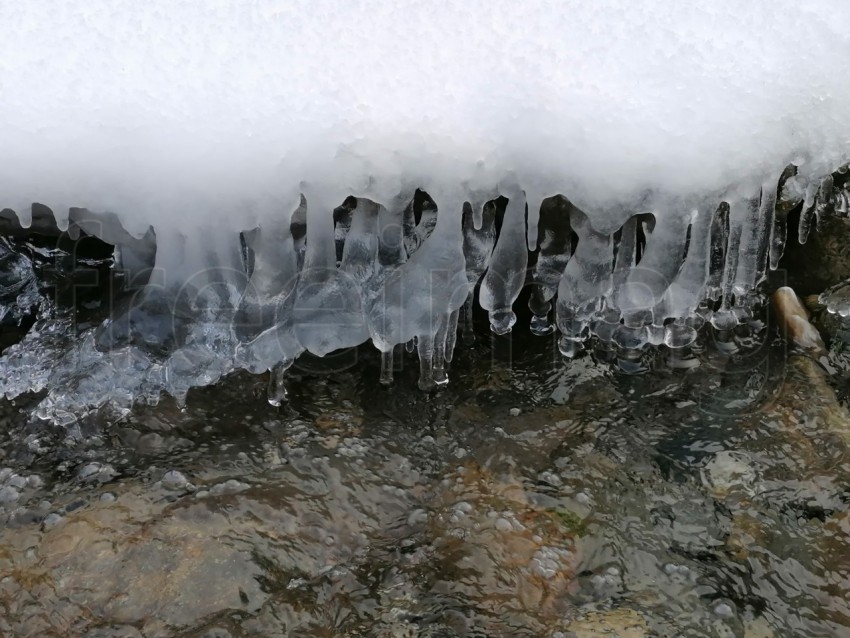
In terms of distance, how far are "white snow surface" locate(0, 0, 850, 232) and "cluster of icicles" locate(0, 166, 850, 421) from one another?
0.14 m

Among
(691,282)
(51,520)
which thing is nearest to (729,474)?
(691,282)

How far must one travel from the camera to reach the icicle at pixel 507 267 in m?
2.69

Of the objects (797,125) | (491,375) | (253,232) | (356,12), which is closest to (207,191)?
(253,232)

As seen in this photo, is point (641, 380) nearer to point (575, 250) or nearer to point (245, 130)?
point (575, 250)

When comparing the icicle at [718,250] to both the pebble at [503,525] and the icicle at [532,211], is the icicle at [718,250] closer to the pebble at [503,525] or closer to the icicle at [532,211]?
the icicle at [532,211]

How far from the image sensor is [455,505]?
2537mm

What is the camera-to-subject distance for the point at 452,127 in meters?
2.44

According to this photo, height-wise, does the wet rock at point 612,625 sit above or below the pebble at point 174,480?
below

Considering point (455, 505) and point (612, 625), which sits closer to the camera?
point (612, 625)

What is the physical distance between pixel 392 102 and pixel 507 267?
754 millimetres

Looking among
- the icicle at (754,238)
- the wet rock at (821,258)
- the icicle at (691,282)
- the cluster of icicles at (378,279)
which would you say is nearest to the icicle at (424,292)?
the cluster of icicles at (378,279)

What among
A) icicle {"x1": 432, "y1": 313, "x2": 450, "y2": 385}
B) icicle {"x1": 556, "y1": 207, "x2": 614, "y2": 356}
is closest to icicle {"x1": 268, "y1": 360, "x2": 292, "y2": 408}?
icicle {"x1": 432, "y1": 313, "x2": 450, "y2": 385}

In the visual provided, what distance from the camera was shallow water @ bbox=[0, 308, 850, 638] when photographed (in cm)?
221

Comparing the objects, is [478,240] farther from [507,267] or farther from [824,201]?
[824,201]
